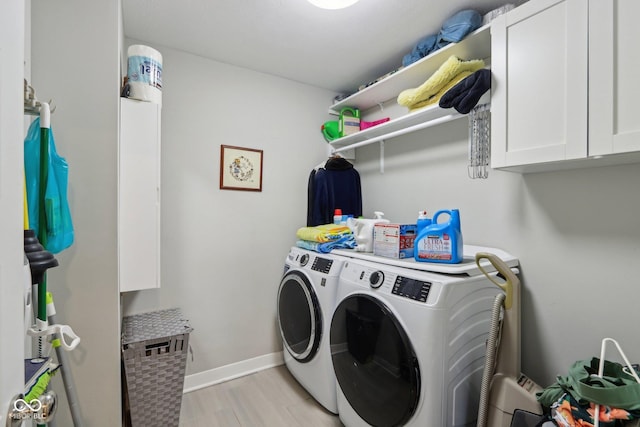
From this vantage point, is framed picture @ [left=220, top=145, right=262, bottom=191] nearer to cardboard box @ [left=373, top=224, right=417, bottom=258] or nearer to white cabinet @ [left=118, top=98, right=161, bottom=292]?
white cabinet @ [left=118, top=98, right=161, bottom=292]

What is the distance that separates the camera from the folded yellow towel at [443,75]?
1.62 metres

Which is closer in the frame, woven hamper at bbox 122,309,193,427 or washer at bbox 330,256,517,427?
washer at bbox 330,256,517,427

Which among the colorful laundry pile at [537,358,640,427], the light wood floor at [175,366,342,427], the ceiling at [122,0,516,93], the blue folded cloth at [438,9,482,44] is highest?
the ceiling at [122,0,516,93]

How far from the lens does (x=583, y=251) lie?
1.39 meters

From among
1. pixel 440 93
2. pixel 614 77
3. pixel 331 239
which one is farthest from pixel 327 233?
pixel 614 77

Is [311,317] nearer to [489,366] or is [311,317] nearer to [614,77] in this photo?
[489,366]

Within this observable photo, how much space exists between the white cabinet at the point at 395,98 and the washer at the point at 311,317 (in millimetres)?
1051

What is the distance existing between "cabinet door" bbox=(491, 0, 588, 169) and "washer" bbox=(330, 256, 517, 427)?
60 cm

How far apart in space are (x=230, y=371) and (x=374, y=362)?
1.42 m

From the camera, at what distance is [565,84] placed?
3.77 feet

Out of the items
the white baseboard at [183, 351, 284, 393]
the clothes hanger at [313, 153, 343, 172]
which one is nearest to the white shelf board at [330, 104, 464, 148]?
the clothes hanger at [313, 153, 343, 172]

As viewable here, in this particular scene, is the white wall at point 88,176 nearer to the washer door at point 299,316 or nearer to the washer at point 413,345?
the washer door at point 299,316

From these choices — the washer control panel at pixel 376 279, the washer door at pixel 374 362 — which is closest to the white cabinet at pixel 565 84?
the washer control panel at pixel 376 279

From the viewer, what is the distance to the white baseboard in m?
2.16
